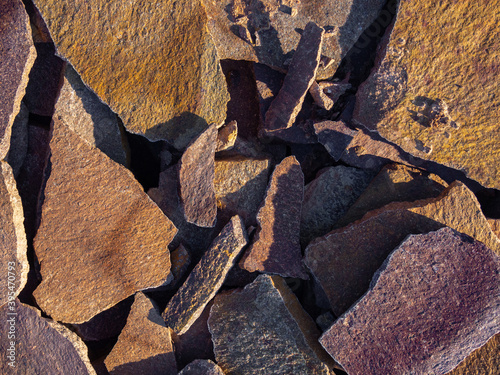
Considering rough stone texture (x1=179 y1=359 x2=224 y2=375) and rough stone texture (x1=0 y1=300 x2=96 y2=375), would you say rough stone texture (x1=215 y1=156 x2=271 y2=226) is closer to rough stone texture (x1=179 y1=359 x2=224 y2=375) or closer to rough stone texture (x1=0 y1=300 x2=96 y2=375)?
rough stone texture (x1=179 y1=359 x2=224 y2=375)

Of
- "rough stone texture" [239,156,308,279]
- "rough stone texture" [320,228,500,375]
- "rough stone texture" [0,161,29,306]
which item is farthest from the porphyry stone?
"rough stone texture" [0,161,29,306]

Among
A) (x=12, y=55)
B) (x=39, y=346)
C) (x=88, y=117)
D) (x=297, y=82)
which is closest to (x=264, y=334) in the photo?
(x=39, y=346)

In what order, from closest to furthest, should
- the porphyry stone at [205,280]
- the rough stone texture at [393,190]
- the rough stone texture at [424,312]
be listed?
the rough stone texture at [424,312]
the porphyry stone at [205,280]
the rough stone texture at [393,190]

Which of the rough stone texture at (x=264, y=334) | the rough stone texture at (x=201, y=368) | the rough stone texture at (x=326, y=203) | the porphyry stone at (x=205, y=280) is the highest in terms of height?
the rough stone texture at (x=326, y=203)

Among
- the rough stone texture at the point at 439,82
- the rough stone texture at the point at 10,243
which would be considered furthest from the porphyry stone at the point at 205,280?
the rough stone texture at the point at 439,82

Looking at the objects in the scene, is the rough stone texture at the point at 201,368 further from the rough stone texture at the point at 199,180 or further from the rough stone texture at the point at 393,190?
the rough stone texture at the point at 393,190

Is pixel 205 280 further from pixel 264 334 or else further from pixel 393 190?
pixel 393 190

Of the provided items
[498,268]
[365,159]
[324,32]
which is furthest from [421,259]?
[324,32]
